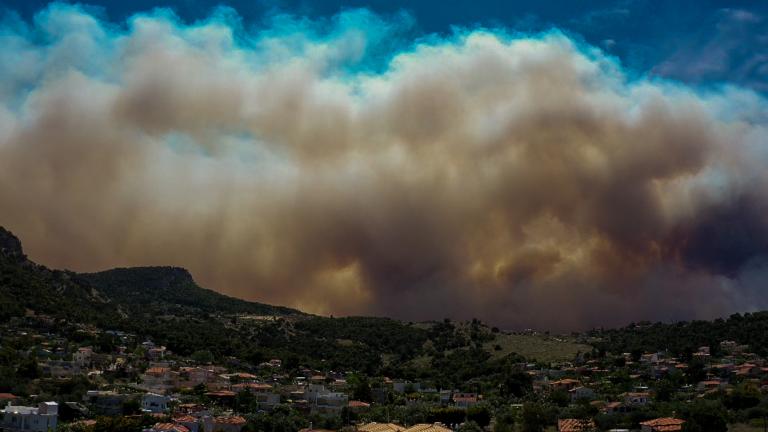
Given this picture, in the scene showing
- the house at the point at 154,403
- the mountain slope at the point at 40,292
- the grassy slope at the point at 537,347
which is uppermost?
the mountain slope at the point at 40,292

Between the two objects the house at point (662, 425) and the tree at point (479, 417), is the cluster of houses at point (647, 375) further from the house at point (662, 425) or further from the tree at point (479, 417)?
the tree at point (479, 417)

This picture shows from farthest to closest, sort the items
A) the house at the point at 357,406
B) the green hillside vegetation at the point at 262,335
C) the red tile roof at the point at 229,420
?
the green hillside vegetation at the point at 262,335
the house at the point at 357,406
the red tile roof at the point at 229,420

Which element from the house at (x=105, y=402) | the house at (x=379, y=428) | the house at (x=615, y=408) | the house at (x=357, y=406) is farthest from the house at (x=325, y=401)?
the house at (x=615, y=408)

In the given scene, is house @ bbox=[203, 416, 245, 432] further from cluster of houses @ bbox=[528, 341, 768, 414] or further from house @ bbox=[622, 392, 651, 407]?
house @ bbox=[622, 392, 651, 407]

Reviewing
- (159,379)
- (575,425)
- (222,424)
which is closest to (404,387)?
(159,379)

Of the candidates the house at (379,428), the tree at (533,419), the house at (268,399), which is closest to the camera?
the house at (379,428)

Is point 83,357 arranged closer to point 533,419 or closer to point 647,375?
point 533,419

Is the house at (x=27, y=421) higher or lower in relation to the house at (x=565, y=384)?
lower

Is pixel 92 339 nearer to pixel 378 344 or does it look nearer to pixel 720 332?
pixel 378 344

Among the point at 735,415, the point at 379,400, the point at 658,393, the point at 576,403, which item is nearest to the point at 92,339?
the point at 379,400
